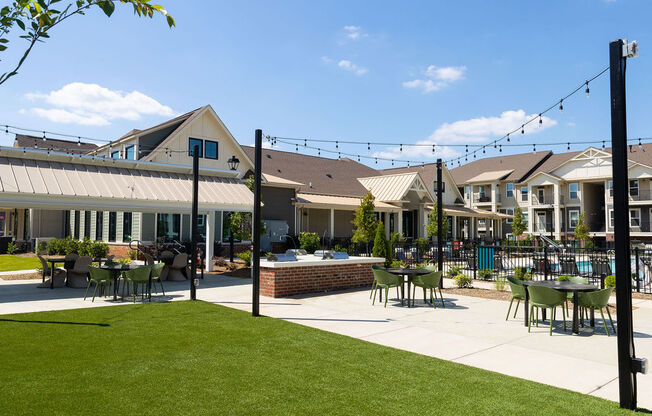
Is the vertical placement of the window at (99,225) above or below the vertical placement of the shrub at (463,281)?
above

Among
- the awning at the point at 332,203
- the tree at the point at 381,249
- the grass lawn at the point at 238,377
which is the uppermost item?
the awning at the point at 332,203

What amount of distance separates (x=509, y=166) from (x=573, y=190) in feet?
24.4

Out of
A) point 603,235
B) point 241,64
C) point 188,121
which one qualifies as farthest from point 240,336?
point 603,235

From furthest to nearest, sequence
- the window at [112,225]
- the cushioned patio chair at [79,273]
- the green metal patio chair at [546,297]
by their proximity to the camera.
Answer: the window at [112,225] → the cushioned patio chair at [79,273] → the green metal patio chair at [546,297]

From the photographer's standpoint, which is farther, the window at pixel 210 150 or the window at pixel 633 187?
the window at pixel 633 187

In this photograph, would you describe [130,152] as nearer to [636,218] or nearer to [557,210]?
[557,210]

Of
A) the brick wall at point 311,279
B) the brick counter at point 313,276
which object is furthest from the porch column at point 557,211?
the brick wall at point 311,279

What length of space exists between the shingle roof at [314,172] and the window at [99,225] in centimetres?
994

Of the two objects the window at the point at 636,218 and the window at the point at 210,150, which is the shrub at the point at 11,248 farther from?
the window at the point at 636,218

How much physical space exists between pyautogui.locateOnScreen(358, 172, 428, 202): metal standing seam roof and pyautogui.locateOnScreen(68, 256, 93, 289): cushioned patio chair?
21785mm

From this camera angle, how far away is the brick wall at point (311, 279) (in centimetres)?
1249

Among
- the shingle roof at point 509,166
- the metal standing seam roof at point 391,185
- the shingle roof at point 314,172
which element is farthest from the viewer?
the shingle roof at point 509,166

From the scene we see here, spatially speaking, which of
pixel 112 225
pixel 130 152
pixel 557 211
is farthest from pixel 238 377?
pixel 557 211

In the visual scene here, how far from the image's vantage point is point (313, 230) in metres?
31.7
